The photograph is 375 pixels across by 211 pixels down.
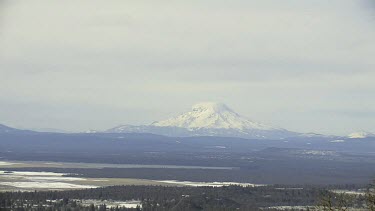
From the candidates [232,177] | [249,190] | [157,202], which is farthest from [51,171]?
[157,202]

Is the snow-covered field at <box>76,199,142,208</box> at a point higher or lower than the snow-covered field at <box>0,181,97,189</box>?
lower

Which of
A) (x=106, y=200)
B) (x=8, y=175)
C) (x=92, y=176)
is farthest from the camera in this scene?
(x=92, y=176)

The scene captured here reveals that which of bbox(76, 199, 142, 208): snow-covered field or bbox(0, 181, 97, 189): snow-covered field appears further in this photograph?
bbox(0, 181, 97, 189): snow-covered field

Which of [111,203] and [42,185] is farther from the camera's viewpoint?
[42,185]

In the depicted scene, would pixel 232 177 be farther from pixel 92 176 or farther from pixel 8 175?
pixel 8 175

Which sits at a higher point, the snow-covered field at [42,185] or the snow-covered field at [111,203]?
the snow-covered field at [42,185]

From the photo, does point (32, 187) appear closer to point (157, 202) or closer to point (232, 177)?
point (157, 202)

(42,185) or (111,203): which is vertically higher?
(42,185)

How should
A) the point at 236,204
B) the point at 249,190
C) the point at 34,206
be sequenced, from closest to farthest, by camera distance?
1. the point at 34,206
2. the point at 236,204
3. the point at 249,190

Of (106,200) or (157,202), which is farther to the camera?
(106,200)

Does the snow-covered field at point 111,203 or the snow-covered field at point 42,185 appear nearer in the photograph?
the snow-covered field at point 111,203
